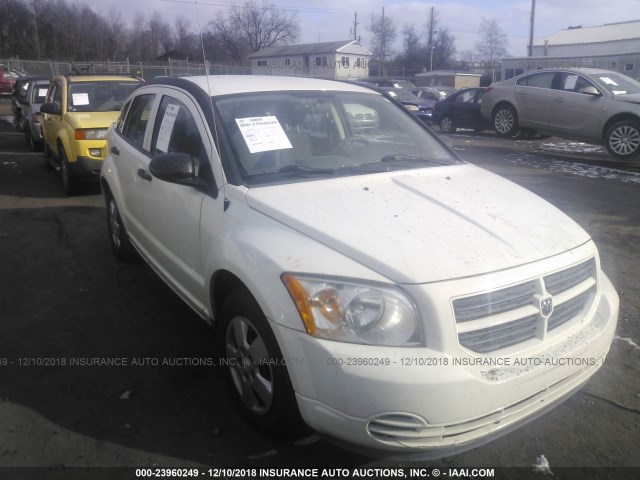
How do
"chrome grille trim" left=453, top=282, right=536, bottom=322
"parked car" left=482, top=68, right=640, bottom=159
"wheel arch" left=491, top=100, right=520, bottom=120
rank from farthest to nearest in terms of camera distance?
"wheel arch" left=491, top=100, right=520, bottom=120 → "parked car" left=482, top=68, right=640, bottom=159 → "chrome grille trim" left=453, top=282, right=536, bottom=322

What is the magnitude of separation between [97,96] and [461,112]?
10692 mm

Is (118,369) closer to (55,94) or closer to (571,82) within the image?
(55,94)

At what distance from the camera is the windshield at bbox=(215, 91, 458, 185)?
3.03m

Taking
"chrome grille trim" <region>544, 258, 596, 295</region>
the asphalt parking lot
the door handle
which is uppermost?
the door handle

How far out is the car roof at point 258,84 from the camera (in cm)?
335

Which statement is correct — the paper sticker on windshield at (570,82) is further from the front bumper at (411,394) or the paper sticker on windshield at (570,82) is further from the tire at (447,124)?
the front bumper at (411,394)

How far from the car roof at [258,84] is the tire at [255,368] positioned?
145 cm

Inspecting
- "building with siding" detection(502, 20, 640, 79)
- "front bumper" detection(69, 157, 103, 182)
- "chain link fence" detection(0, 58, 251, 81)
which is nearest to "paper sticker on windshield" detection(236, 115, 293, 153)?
"front bumper" detection(69, 157, 103, 182)

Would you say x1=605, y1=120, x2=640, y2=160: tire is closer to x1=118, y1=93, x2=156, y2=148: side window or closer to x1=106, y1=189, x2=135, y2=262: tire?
x1=118, y1=93, x2=156, y2=148: side window

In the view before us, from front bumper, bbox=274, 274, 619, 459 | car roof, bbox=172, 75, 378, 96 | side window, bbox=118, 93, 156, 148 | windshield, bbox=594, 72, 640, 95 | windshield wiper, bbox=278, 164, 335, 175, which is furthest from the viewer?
windshield, bbox=594, 72, 640, 95

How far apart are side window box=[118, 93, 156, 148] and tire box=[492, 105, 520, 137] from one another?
10612mm

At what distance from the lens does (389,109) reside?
3.99m

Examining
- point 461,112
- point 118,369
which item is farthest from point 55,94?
point 461,112

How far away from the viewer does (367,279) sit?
6.95 ft
